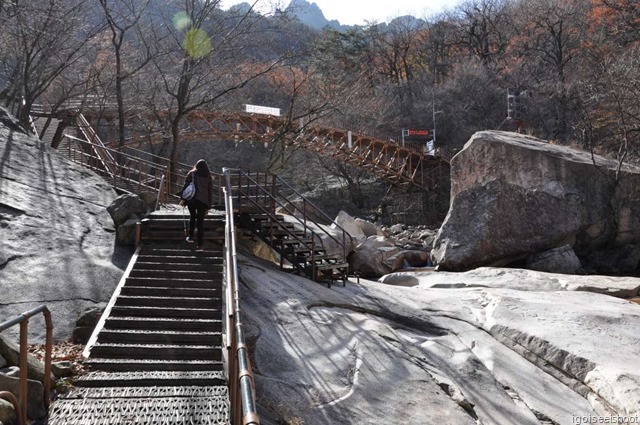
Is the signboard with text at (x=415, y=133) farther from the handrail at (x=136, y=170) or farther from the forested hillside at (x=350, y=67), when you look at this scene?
the handrail at (x=136, y=170)

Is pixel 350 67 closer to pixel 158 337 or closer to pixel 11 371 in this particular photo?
pixel 158 337

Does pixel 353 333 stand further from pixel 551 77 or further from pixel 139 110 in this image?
pixel 551 77

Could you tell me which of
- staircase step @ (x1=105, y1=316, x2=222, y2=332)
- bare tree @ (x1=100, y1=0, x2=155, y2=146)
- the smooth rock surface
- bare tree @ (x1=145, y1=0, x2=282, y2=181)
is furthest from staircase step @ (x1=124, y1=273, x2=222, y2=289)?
bare tree @ (x1=100, y1=0, x2=155, y2=146)

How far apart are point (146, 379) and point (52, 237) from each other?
4545mm

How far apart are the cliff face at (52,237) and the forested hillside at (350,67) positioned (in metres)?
3.50

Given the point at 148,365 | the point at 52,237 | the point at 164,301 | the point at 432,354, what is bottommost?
the point at 432,354

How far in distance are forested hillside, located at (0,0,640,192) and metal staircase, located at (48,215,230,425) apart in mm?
7228

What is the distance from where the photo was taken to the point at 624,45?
3397 cm

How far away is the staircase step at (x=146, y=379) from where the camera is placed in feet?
17.9

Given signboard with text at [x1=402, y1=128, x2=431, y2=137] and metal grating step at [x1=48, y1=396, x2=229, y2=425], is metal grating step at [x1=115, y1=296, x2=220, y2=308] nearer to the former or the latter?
metal grating step at [x1=48, y1=396, x2=229, y2=425]

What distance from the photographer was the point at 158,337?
6.61 m

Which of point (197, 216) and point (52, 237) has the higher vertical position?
point (197, 216)

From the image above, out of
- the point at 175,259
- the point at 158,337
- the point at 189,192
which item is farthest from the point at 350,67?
the point at 158,337

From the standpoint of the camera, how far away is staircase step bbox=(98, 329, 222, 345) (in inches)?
256
